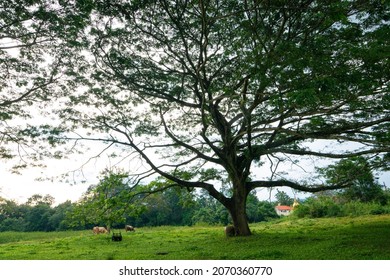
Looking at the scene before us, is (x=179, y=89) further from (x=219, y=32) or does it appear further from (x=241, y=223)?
(x=241, y=223)

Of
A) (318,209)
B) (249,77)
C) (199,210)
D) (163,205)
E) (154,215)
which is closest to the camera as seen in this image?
(249,77)

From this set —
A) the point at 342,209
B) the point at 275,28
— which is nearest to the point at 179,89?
the point at 275,28

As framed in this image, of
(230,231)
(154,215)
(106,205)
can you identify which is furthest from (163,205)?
(106,205)

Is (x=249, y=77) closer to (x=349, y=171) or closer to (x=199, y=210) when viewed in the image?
(x=349, y=171)

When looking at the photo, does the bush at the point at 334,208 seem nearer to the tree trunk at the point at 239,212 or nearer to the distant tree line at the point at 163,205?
the distant tree line at the point at 163,205

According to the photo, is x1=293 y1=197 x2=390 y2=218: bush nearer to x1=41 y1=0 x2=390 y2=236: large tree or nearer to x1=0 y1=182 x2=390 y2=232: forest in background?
x1=0 y1=182 x2=390 y2=232: forest in background

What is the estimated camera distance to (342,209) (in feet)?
84.5

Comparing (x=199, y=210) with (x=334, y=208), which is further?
A: (x=199, y=210)

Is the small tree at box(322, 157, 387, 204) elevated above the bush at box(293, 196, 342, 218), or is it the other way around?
the small tree at box(322, 157, 387, 204)

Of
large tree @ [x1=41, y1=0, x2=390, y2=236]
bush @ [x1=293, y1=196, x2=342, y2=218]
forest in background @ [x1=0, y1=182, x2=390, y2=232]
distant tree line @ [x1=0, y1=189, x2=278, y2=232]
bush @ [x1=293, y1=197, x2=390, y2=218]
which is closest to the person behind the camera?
large tree @ [x1=41, y1=0, x2=390, y2=236]

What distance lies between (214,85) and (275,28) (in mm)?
2988

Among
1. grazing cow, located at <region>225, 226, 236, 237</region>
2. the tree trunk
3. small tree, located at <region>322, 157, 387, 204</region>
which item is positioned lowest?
grazing cow, located at <region>225, 226, 236, 237</region>

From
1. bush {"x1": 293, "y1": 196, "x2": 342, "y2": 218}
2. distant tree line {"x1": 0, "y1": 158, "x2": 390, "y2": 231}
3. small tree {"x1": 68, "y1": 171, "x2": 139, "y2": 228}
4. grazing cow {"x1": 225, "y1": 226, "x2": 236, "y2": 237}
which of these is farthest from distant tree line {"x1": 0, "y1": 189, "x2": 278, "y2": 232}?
small tree {"x1": 68, "y1": 171, "x2": 139, "y2": 228}

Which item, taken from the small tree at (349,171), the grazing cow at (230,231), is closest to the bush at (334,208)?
the small tree at (349,171)
